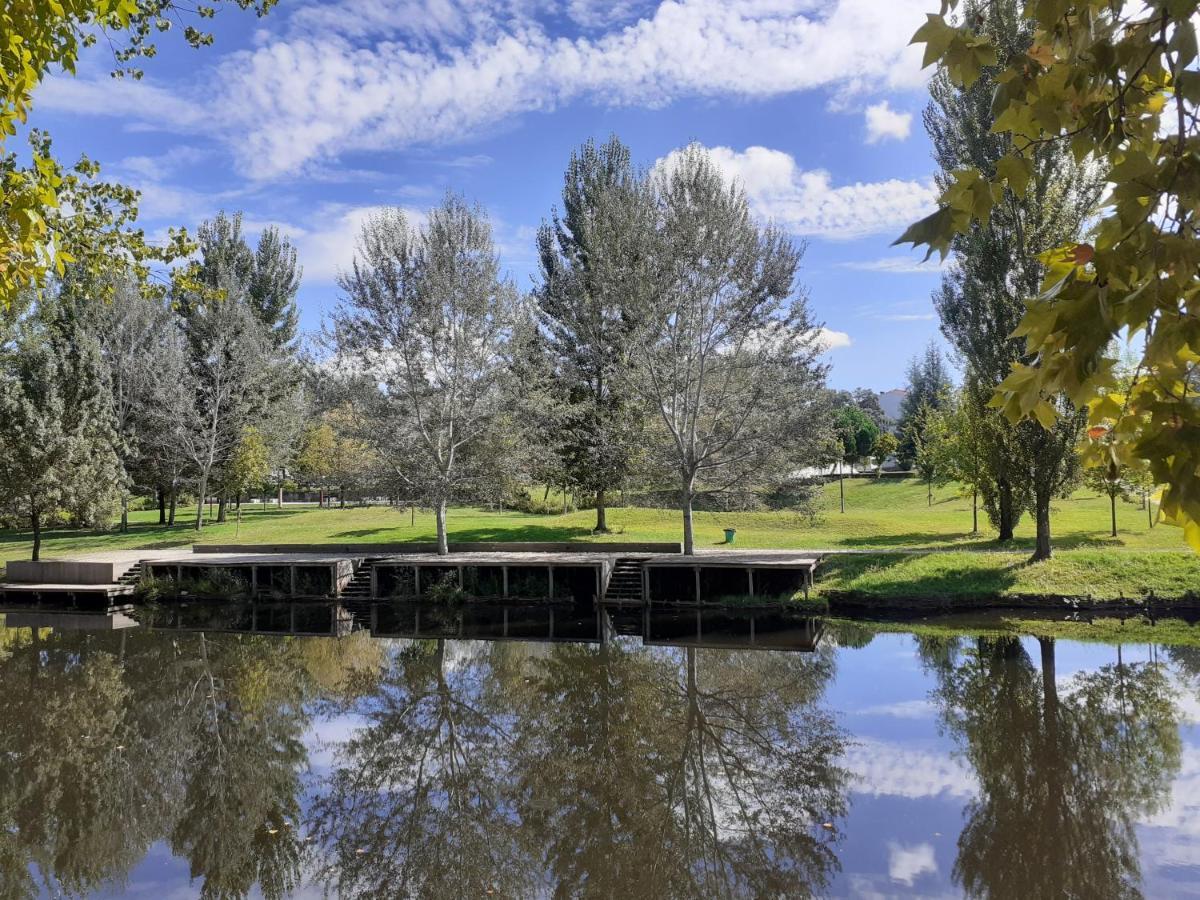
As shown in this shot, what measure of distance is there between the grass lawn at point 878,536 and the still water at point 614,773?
12.4 ft

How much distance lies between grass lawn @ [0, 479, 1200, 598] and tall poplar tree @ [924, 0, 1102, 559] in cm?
150

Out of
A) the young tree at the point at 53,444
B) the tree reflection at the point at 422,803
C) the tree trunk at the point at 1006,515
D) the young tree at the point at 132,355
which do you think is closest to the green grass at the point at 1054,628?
the tree trunk at the point at 1006,515

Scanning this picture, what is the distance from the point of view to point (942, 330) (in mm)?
19641

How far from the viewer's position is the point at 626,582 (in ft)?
64.7

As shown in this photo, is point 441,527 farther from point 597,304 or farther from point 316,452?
point 316,452

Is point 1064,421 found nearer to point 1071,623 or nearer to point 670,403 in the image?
point 1071,623

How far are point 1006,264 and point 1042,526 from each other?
19.3ft

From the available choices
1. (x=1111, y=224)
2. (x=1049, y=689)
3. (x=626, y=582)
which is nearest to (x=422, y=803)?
(x=1111, y=224)

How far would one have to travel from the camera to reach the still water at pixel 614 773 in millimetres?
6379

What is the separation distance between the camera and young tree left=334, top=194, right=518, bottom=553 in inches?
→ 829

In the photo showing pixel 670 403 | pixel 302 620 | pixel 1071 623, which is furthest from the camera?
pixel 670 403

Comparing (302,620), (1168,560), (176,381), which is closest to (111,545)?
(176,381)

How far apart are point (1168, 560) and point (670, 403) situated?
11.4 m

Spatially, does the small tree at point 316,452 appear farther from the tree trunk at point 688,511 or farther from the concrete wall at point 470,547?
the tree trunk at point 688,511
